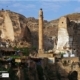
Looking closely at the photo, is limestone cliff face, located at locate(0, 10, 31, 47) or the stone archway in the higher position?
limestone cliff face, located at locate(0, 10, 31, 47)

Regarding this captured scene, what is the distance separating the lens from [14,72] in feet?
107

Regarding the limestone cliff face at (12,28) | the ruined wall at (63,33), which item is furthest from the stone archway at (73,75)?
the limestone cliff face at (12,28)

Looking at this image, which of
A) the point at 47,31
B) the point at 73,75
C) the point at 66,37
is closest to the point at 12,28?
the point at 66,37

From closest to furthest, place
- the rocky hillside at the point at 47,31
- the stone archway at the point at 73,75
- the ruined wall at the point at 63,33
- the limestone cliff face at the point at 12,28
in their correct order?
the stone archway at the point at 73,75 < the ruined wall at the point at 63,33 < the limestone cliff face at the point at 12,28 < the rocky hillside at the point at 47,31

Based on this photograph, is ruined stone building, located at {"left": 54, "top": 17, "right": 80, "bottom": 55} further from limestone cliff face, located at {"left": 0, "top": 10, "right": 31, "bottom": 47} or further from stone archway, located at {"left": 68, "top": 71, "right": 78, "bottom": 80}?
stone archway, located at {"left": 68, "top": 71, "right": 78, "bottom": 80}

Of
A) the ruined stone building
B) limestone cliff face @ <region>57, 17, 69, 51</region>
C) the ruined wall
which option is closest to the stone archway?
the ruined stone building

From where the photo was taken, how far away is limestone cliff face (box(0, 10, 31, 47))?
61000 millimetres

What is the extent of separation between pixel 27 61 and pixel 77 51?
23126 millimetres

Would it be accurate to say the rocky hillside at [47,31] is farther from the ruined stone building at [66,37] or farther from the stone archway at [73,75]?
the stone archway at [73,75]

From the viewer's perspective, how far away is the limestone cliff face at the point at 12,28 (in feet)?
200

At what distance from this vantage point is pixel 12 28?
61.8 m

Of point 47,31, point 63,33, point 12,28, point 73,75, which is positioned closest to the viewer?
point 73,75

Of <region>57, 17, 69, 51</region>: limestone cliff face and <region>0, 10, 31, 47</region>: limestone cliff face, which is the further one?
<region>0, 10, 31, 47</region>: limestone cliff face

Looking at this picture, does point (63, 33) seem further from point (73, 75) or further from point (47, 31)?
point (47, 31)
